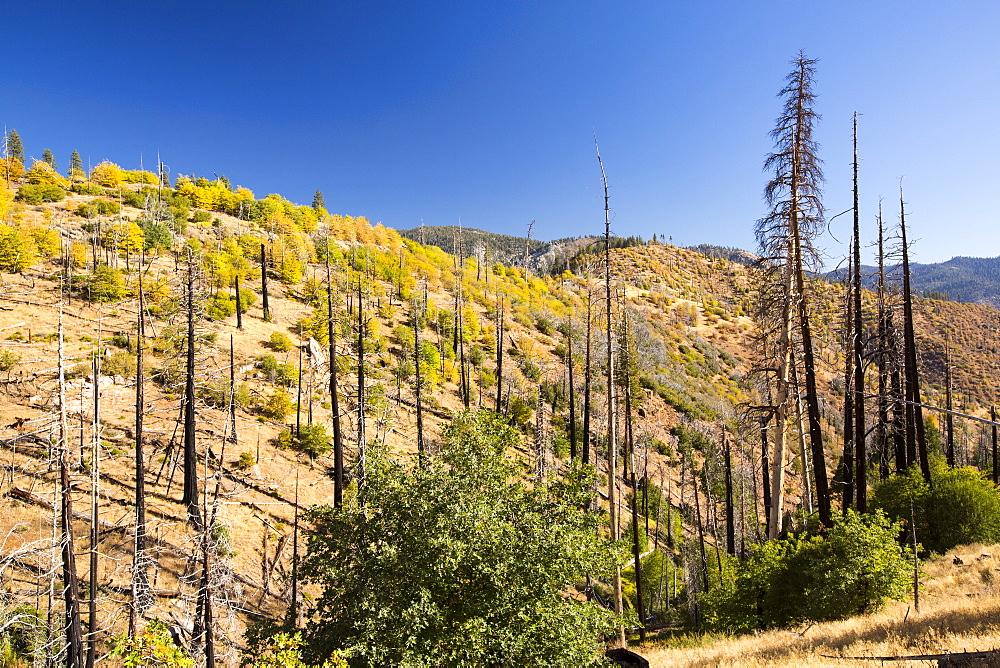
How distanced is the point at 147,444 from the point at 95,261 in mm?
21054

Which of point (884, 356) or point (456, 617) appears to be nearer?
point (456, 617)

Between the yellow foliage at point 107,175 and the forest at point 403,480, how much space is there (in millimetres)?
5101

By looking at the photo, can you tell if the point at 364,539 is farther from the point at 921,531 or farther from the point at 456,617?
the point at 921,531

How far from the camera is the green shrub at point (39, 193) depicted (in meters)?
45.9

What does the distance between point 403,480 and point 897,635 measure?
1128 cm

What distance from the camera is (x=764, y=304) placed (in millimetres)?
14609

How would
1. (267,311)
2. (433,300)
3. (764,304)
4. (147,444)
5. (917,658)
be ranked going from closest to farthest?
(917,658), (764,304), (147,444), (267,311), (433,300)

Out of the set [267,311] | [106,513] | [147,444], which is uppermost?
[267,311]

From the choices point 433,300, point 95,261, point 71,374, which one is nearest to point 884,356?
point 71,374

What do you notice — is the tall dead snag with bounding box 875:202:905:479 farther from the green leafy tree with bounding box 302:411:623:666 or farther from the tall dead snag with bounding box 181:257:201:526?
the tall dead snag with bounding box 181:257:201:526

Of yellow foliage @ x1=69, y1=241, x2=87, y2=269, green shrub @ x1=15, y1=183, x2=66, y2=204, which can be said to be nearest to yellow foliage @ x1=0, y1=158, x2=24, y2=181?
green shrub @ x1=15, y1=183, x2=66, y2=204

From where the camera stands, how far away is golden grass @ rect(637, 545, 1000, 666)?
9305 mm

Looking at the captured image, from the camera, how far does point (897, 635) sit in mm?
10078

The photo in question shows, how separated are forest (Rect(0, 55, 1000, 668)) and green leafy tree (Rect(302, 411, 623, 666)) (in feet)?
0.24
